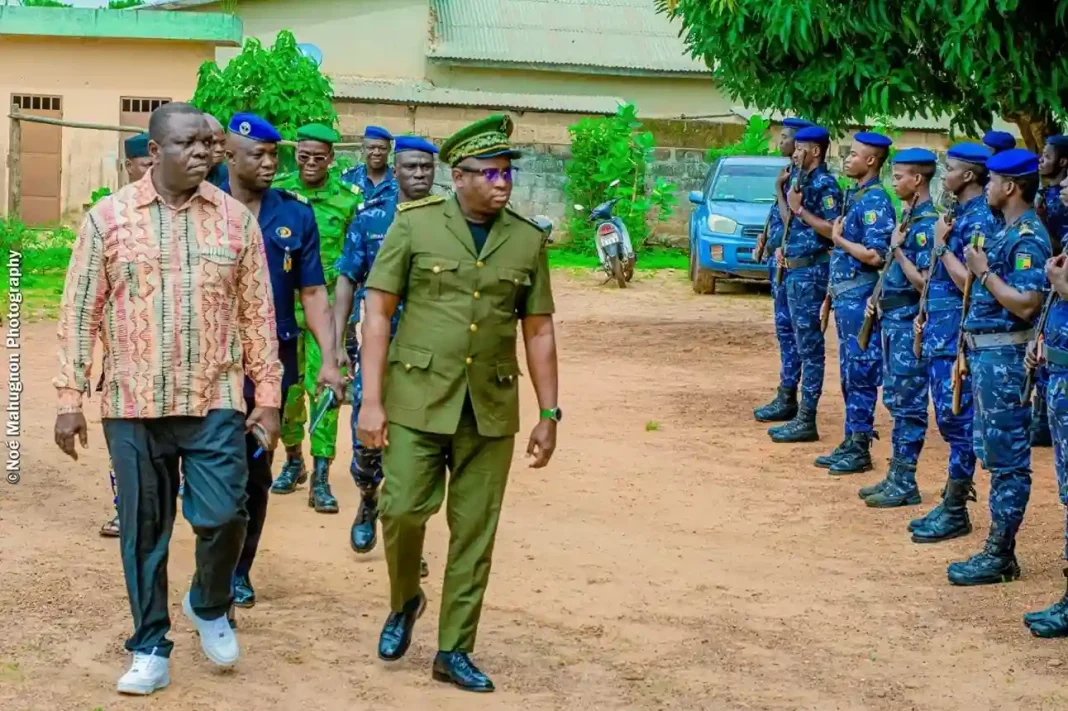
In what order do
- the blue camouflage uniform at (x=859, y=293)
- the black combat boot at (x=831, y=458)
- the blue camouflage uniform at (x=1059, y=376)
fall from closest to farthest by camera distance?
1. the blue camouflage uniform at (x=1059, y=376)
2. the blue camouflage uniform at (x=859, y=293)
3. the black combat boot at (x=831, y=458)

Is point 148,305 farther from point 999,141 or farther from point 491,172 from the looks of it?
point 999,141

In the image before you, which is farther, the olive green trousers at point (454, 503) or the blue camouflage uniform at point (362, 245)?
the blue camouflage uniform at point (362, 245)

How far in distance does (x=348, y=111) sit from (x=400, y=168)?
17.9 meters

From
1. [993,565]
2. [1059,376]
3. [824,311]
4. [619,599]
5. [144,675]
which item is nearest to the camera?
[144,675]

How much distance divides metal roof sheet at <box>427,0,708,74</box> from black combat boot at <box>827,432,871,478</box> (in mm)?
21952

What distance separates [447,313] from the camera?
19.2ft

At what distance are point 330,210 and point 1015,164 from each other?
136 inches

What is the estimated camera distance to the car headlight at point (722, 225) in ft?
64.9

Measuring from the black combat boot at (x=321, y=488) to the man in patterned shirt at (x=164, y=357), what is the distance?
2985mm

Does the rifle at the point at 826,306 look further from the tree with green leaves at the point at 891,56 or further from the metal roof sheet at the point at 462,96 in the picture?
the metal roof sheet at the point at 462,96

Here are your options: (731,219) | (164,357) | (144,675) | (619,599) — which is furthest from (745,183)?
(144,675)

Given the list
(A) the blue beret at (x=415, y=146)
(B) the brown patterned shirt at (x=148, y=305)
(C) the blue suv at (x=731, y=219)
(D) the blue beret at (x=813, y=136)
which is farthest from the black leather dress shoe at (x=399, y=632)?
(C) the blue suv at (x=731, y=219)

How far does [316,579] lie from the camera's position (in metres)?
7.38

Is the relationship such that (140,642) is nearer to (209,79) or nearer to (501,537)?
(501,537)
